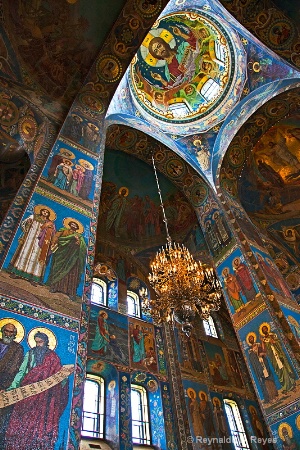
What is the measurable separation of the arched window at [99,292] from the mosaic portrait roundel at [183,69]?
5588mm

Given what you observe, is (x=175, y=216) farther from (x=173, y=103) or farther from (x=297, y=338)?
(x=297, y=338)

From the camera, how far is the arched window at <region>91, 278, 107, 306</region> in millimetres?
9773

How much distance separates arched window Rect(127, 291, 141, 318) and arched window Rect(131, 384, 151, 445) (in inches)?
83.7

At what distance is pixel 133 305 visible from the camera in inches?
414

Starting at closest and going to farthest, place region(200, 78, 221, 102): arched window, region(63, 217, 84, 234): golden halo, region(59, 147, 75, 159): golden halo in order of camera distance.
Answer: region(63, 217, 84, 234): golden halo
region(59, 147, 75, 159): golden halo
region(200, 78, 221, 102): arched window

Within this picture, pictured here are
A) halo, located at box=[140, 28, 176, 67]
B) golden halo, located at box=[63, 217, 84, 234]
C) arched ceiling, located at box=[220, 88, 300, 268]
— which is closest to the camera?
golden halo, located at box=[63, 217, 84, 234]

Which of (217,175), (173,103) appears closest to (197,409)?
(217,175)

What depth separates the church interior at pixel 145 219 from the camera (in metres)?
4.66

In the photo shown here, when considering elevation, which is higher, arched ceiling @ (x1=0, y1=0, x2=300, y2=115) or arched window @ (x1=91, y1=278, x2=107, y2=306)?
arched ceiling @ (x1=0, y1=0, x2=300, y2=115)

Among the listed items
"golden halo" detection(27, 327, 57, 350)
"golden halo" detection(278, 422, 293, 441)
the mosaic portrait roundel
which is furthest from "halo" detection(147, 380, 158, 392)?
the mosaic portrait roundel

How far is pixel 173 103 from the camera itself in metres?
12.3

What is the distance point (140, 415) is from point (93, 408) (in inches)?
45.6

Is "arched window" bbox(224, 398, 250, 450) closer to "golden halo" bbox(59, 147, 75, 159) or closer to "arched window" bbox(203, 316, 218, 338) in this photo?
"arched window" bbox(203, 316, 218, 338)

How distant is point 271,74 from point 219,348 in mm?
8139
